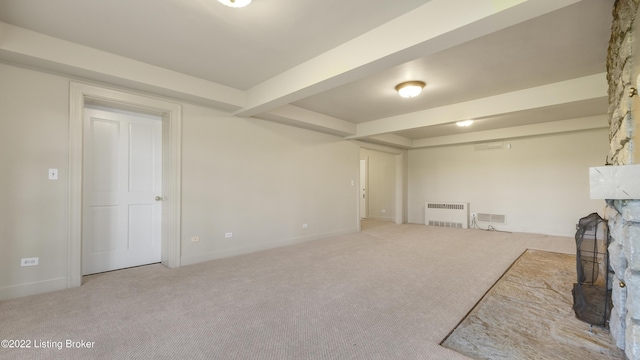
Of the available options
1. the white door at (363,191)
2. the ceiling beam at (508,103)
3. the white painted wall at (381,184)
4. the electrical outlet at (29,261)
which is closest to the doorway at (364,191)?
the white door at (363,191)

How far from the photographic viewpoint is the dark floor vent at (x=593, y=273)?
6.72 feet

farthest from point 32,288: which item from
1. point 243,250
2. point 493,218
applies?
point 493,218

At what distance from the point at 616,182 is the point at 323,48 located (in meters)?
2.43

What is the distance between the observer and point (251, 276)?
3.12 metres

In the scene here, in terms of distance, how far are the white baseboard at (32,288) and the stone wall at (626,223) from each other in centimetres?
459

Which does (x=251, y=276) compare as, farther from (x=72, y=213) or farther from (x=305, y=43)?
(x=305, y=43)

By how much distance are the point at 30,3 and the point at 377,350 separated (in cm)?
357

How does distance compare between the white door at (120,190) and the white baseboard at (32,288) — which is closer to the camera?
the white baseboard at (32,288)

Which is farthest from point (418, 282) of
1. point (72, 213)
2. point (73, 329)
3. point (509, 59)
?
point (72, 213)

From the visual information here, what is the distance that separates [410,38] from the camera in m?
2.12

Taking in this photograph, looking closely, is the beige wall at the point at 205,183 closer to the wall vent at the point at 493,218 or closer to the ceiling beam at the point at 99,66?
the ceiling beam at the point at 99,66

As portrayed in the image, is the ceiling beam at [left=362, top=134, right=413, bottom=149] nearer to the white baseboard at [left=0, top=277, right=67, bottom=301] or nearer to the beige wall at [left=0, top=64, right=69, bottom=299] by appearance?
the beige wall at [left=0, top=64, right=69, bottom=299]

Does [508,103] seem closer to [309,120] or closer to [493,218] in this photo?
[309,120]

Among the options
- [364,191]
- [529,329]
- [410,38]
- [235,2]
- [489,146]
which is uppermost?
[235,2]
